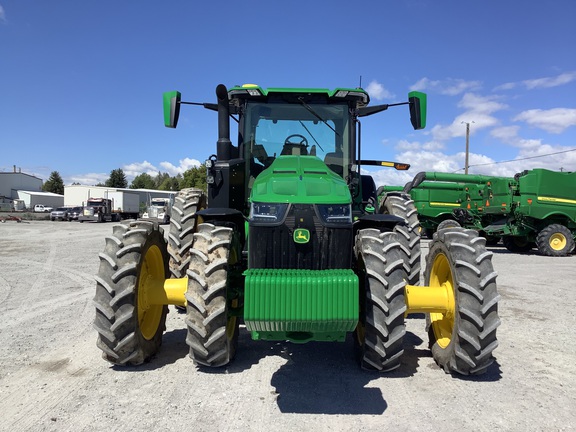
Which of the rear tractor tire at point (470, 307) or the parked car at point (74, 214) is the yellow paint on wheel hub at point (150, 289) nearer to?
the rear tractor tire at point (470, 307)

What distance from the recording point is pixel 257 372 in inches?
171

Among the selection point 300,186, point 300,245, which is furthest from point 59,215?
point 300,245

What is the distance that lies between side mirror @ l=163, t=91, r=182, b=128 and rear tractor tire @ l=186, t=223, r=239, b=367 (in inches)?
69.8

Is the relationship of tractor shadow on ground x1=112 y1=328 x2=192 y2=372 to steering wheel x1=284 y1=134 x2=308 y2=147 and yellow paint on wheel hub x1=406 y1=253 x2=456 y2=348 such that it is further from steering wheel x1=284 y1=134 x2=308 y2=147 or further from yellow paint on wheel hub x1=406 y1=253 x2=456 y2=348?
steering wheel x1=284 y1=134 x2=308 y2=147

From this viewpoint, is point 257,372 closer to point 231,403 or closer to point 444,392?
point 231,403

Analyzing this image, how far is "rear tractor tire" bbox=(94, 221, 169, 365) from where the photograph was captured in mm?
4152

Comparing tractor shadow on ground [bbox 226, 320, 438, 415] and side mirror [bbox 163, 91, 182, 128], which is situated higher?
side mirror [bbox 163, 91, 182, 128]

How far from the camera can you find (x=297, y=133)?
5.82 m

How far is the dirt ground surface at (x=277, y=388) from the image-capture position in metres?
3.35

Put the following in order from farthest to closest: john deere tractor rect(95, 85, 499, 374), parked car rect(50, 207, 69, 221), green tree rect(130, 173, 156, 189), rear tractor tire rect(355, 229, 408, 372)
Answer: green tree rect(130, 173, 156, 189) < parked car rect(50, 207, 69, 221) < rear tractor tire rect(355, 229, 408, 372) < john deere tractor rect(95, 85, 499, 374)

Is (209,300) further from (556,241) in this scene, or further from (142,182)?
(142,182)

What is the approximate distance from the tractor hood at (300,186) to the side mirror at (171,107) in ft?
4.50

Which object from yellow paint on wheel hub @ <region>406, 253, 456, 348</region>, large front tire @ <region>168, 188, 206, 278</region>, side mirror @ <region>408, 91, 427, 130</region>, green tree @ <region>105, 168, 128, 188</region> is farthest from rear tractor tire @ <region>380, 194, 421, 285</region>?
green tree @ <region>105, 168, 128, 188</region>

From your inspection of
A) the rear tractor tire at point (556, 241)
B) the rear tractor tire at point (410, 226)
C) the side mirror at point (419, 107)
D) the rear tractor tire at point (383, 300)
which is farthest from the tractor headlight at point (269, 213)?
the rear tractor tire at point (556, 241)
